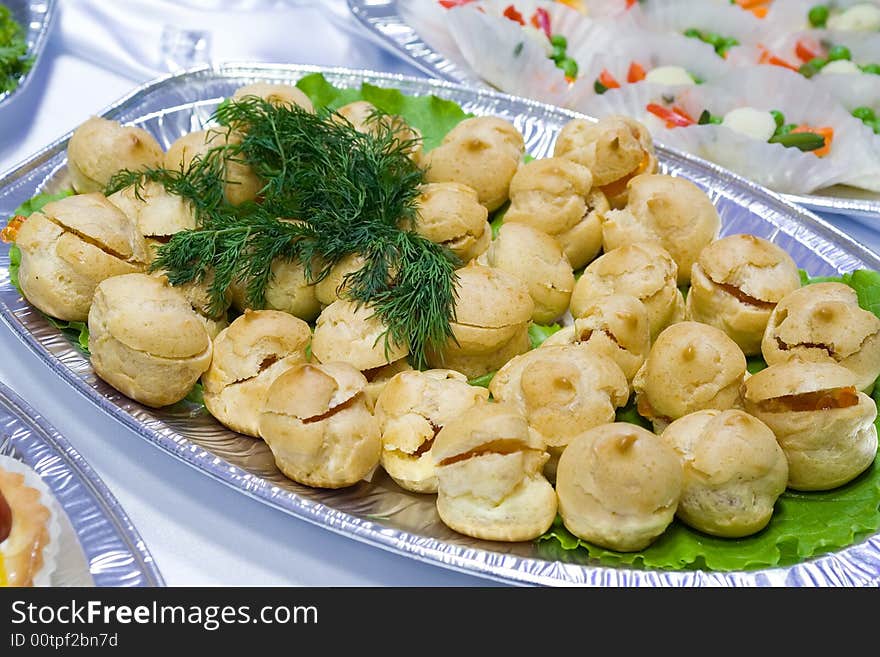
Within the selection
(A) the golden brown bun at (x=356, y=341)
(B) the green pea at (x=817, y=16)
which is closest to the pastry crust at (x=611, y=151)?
(A) the golden brown bun at (x=356, y=341)

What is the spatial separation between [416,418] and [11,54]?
2.61m

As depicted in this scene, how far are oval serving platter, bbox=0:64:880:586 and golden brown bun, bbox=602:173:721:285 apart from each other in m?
0.39

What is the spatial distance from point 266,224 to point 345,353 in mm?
438

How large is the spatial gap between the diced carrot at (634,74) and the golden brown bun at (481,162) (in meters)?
1.43

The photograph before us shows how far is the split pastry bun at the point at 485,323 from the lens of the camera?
2414 millimetres

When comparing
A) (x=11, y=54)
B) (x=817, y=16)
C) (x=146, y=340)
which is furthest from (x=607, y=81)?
(x=146, y=340)

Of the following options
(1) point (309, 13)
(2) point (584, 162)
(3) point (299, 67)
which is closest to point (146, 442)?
(2) point (584, 162)

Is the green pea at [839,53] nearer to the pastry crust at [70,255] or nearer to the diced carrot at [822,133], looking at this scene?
the diced carrot at [822,133]

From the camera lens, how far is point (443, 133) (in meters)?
3.48

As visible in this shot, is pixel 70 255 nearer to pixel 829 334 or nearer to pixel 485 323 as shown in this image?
pixel 485 323

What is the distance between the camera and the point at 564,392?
2.21 metres

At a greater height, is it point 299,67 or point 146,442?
point 299,67
